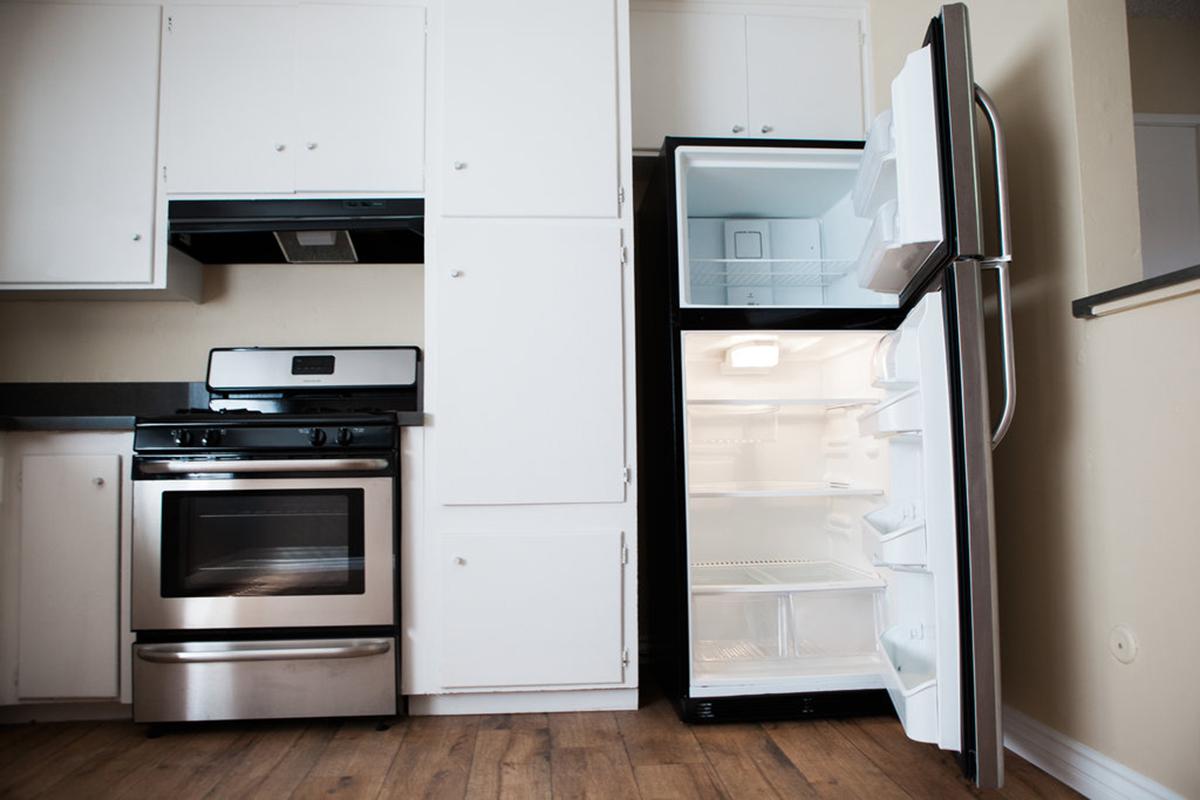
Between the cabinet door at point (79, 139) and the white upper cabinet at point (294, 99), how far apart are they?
9cm

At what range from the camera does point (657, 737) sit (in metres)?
2.00

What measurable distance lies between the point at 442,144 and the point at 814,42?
4.47ft

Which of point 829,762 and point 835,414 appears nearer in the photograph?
point 829,762

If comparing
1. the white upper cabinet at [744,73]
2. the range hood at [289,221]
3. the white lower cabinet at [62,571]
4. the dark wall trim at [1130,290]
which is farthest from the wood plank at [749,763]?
the white upper cabinet at [744,73]

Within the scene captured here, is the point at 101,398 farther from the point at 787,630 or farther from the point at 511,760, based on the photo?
the point at 787,630

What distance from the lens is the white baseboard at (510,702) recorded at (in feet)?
7.16

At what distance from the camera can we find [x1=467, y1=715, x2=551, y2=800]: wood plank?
1.68 meters

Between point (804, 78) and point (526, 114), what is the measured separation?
3.38ft

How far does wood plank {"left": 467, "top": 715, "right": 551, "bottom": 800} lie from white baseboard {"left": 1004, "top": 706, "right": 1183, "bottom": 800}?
1148 millimetres

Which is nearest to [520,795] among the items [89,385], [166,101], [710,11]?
[89,385]

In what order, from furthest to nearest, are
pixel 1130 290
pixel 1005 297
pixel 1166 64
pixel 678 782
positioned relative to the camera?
pixel 1166 64 < pixel 678 782 < pixel 1005 297 < pixel 1130 290

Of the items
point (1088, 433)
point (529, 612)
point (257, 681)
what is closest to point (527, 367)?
point (529, 612)

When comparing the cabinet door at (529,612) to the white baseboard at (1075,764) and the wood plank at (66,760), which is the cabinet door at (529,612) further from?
the white baseboard at (1075,764)

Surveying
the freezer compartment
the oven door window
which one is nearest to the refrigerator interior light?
the freezer compartment
